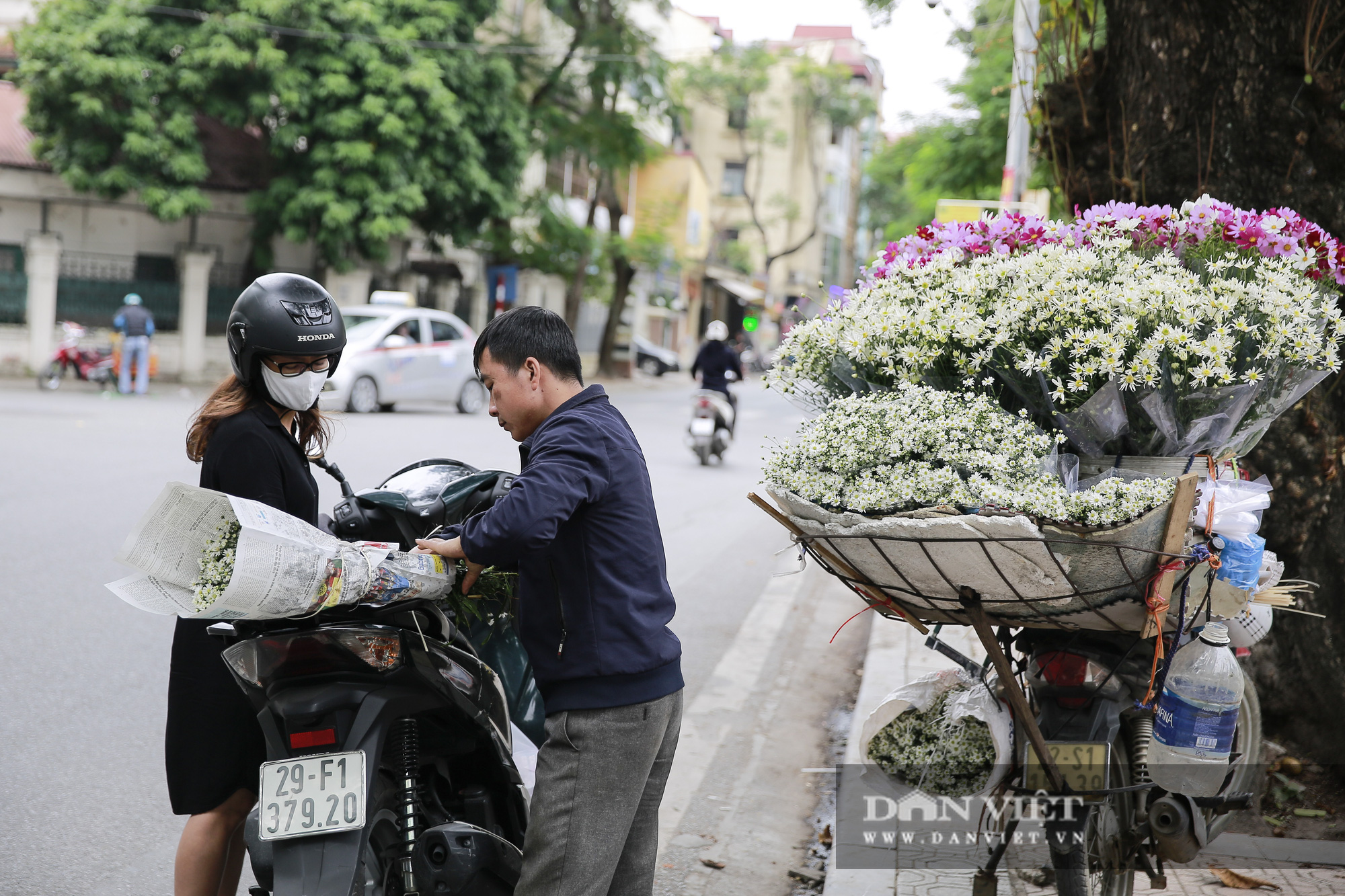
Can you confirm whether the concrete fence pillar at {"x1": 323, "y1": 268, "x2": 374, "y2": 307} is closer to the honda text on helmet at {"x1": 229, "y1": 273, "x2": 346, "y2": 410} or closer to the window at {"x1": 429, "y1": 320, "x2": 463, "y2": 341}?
the window at {"x1": 429, "y1": 320, "x2": 463, "y2": 341}

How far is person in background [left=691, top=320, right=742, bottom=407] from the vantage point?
48.8 ft

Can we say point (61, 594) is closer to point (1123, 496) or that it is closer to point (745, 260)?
point (1123, 496)

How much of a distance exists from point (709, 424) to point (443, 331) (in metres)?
6.02

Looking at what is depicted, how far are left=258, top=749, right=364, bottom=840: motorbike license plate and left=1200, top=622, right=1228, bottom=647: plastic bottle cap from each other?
194cm

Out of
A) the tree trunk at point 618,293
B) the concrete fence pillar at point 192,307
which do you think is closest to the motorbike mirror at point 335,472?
the concrete fence pillar at point 192,307

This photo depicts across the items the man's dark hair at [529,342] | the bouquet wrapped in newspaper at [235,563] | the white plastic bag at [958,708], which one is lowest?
the white plastic bag at [958,708]

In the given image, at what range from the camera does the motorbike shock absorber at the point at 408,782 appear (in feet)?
8.14

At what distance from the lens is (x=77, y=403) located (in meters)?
16.4

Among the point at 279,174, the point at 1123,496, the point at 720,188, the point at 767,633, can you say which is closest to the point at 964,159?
the point at 767,633

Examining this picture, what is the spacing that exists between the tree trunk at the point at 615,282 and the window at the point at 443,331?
10819 millimetres

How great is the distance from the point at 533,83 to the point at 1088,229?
25465 millimetres

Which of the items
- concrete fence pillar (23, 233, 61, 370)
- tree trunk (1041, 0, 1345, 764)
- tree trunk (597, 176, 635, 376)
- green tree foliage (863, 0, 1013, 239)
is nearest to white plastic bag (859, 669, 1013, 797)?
tree trunk (1041, 0, 1345, 764)

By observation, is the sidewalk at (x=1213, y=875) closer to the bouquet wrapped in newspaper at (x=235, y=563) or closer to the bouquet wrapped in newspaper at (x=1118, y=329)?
the bouquet wrapped in newspaper at (x=1118, y=329)

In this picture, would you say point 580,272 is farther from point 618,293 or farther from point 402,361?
point 402,361
